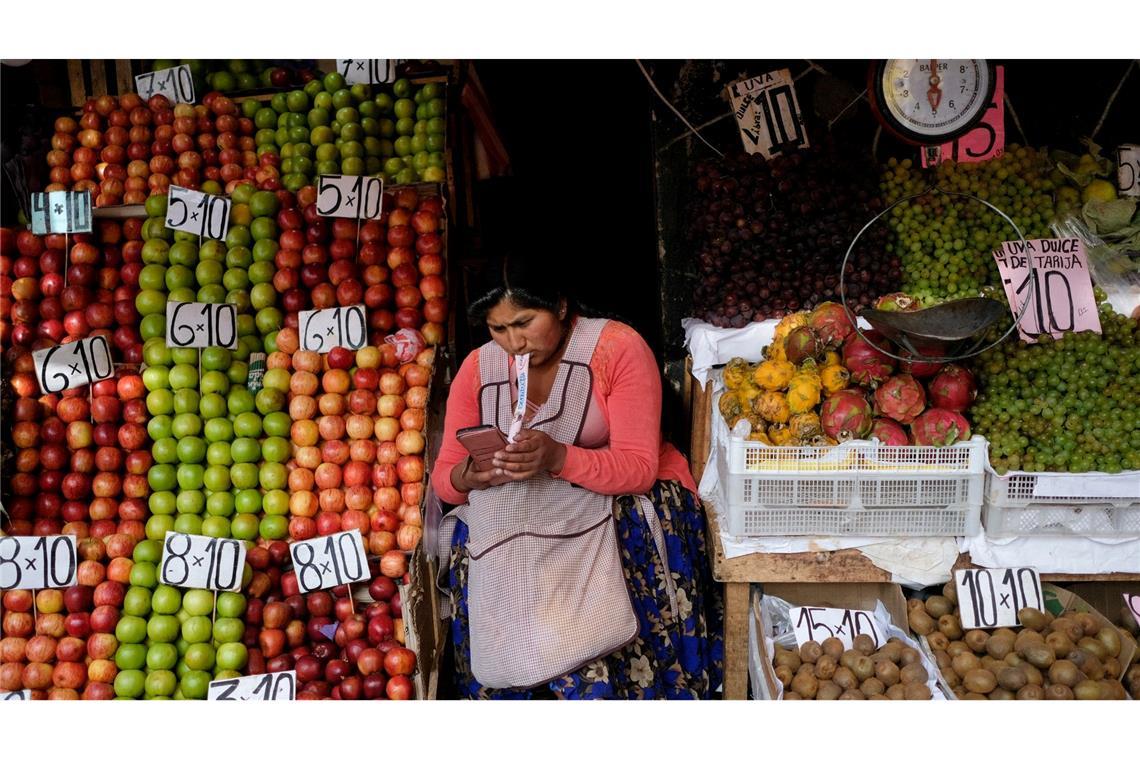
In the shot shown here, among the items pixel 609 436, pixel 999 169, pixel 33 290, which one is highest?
pixel 999 169

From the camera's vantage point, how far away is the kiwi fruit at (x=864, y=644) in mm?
2438

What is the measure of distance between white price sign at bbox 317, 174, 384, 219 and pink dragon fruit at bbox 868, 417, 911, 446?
1841mm

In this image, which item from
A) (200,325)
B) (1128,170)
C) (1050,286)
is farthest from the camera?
(1128,170)

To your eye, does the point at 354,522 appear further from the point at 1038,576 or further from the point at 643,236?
the point at 643,236

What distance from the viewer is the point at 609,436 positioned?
261 centimetres

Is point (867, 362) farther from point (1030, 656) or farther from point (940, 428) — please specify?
point (1030, 656)

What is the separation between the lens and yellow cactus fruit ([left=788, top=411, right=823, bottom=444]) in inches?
96.5

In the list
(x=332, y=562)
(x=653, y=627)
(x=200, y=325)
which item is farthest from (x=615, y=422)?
(x=200, y=325)

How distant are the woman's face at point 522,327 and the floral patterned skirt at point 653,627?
52 centimetres

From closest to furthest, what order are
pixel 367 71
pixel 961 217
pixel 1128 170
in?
pixel 961 217
pixel 1128 170
pixel 367 71

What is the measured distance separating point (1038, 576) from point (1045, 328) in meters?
0.74

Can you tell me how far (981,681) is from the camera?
224 cm

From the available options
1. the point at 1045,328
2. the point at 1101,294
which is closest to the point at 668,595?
the point at 1045,328

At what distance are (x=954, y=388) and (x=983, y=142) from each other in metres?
1.02
